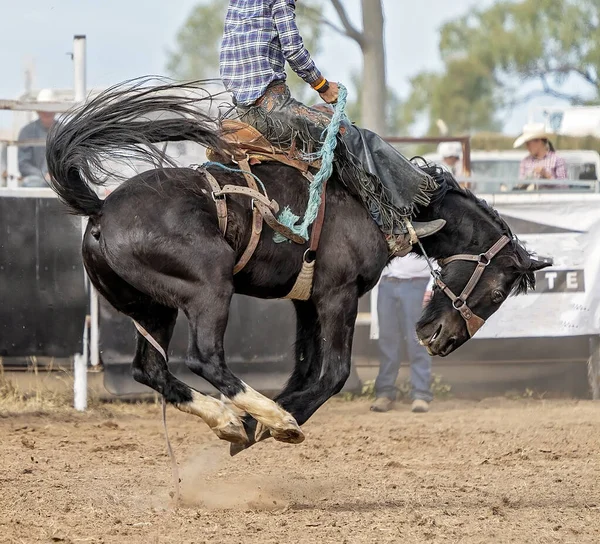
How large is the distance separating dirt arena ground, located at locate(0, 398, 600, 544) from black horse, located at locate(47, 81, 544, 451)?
0.54 metres

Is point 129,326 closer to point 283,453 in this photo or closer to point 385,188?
point 283,453

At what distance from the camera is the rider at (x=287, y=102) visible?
17.2 feet

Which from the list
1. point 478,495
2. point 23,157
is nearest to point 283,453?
point 478,495

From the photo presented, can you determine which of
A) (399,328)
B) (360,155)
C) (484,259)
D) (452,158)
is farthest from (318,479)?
(452,158)

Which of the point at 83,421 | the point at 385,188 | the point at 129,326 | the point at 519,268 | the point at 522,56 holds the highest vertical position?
the point at 522,56

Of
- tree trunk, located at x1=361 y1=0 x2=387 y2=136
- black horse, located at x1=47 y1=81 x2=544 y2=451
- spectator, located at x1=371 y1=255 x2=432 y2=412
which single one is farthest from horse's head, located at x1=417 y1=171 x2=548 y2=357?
tree trunk, located at x1=361 y1=0 x2=387 y2=136

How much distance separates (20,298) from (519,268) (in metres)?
4.57

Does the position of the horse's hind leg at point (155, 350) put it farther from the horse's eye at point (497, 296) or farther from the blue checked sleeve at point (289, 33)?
the horse's eye at point (497, 296)

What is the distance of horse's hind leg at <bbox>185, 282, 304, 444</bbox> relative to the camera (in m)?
4.86

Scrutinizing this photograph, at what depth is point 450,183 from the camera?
5.78 metres

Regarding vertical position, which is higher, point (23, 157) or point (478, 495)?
point (23, 157)

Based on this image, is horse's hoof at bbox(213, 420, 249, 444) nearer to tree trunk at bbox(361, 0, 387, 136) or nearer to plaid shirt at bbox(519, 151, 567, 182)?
plaid shirt at bbox(519, 151, 567, 182)

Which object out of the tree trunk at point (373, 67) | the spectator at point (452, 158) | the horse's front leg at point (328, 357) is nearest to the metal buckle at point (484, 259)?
the horse's front leg at point (328, 357)

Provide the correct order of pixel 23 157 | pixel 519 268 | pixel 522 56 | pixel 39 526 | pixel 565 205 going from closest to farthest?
1. pixel 39 526
2. pixel 519 268
3. pixel 565 205
4. pixel 23 157
5. pixel 522 56
